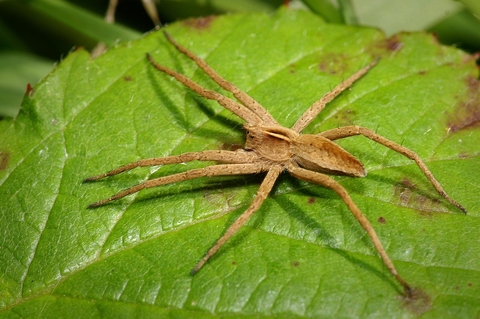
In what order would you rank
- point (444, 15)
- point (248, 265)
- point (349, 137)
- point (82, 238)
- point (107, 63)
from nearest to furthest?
point (248, 265)
point (82, 238)
point (349, 137)
point (107, 63)
point (444, 15)

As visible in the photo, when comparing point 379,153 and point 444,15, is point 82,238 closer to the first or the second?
point 379,153

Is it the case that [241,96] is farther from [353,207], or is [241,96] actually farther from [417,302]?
[417,302]

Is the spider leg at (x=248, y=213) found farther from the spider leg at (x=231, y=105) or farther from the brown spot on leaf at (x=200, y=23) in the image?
the brown spot on leaf at (x=200, y=23)

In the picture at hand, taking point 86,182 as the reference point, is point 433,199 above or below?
below

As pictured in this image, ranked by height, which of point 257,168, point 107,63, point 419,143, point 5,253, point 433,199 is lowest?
point 433,199

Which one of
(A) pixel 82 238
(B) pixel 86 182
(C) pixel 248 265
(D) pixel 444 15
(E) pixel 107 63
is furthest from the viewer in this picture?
(D) pixel 444 15

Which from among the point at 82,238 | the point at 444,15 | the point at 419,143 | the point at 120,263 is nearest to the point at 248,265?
the point at 120,263

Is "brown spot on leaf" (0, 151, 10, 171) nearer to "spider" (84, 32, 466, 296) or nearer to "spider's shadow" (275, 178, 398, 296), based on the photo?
"spider" (84, 32, 466, 296)

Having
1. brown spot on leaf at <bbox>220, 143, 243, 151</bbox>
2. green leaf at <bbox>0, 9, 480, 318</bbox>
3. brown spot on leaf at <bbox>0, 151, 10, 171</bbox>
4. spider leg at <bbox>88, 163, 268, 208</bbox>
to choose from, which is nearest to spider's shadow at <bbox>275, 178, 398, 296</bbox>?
green leaf at <bbox>0, 9, 480, 318</bbox>

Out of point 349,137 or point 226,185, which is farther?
point 349,137
